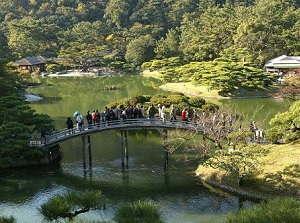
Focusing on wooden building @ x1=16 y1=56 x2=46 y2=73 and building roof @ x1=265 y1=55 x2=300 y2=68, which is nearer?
building roof @ x1=265 y1=55 x2=300 y2=68

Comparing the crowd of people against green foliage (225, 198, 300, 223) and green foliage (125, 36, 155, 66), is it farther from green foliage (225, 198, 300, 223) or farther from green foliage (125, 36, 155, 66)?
green foliage (125, 36, 155, 66)

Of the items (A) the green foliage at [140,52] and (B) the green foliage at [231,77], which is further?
(A) the green foliage at [140,52]

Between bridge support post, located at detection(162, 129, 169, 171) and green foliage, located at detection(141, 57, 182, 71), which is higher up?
green foliage, located at detection(141, 57, 182, 71)

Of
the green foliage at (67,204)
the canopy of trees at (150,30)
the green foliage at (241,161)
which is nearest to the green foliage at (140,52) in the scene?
the canopy of trees at (150,30)

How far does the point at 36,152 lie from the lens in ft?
75.5

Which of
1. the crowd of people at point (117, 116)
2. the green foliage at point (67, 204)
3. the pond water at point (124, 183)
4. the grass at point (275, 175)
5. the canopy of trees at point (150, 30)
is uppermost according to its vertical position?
the canopy of trees at point (150, 30)

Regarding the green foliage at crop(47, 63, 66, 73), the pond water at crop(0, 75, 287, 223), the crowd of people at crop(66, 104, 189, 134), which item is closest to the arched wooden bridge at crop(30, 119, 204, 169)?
the crowd of people at crop(66, 104, 189, 134)

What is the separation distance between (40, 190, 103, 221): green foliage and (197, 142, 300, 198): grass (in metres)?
10.4

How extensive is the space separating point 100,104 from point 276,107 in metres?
17.3

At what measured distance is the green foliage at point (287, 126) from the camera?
789 inches

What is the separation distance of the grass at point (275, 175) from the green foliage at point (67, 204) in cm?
1037

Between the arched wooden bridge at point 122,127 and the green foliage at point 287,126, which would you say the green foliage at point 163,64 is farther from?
the green foliage at point 287,126

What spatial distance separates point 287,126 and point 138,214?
43.6 feet

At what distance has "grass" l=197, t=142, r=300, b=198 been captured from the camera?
1827 cm
